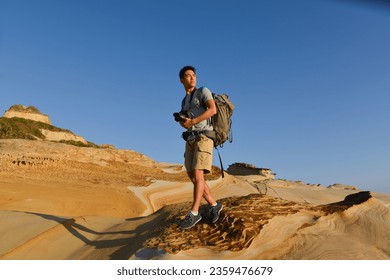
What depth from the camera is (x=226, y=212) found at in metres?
4.44

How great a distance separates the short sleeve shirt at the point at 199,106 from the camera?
411cm

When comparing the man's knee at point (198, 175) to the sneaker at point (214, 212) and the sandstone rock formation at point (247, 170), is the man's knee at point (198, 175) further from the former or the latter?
the sandstone rock formation at point (247, 170)

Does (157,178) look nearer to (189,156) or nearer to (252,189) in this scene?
(252,189)

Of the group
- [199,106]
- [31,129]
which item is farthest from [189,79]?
[31,129]

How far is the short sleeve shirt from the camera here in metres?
4.11

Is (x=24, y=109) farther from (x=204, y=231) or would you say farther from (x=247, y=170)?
(x=204, y=231)

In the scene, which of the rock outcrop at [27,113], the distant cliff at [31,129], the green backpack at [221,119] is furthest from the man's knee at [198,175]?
the rock outcrop at [27,113]

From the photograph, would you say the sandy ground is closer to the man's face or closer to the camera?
the camera

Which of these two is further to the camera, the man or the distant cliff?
the distant cliff

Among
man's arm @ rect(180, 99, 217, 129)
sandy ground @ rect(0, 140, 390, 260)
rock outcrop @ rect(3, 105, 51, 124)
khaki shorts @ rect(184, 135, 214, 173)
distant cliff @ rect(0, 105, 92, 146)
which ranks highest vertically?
rock outcrop @ rect(3, 105, 51, 124)

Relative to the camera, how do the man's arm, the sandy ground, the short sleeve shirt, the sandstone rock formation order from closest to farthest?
the sandy ground → the man's arm → the short sleeve shirt → the sandstone rock formation

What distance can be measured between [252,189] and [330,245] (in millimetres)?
9933

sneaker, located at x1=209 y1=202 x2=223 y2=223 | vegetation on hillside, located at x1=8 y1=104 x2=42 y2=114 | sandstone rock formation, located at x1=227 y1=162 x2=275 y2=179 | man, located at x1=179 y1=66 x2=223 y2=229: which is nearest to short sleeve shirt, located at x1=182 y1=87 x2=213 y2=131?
man, located at x1=179 y1=66 x2=223 y2=229
